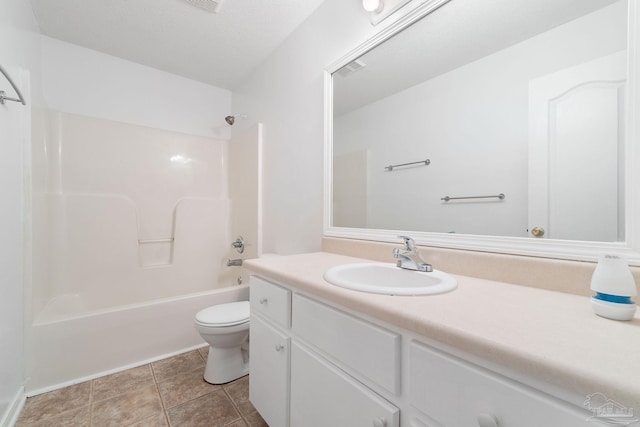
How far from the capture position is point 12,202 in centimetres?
136

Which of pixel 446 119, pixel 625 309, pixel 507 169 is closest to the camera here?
pixel 625 309

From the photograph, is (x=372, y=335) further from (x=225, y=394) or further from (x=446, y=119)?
(x=225, y=394)

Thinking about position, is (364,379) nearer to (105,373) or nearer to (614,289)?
(614,289)

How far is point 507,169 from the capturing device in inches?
36.1

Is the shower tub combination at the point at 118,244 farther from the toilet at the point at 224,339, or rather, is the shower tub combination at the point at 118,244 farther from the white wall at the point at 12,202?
the toilet at the point at 224,339

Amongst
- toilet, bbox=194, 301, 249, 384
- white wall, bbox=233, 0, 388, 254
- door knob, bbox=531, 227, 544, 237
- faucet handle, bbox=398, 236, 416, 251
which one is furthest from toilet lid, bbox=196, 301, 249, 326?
door knob, bbox=531, 227, 544, 237

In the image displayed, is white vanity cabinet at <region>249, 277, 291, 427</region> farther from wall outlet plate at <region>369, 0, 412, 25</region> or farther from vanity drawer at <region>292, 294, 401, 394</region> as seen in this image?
wall outlet plate at <region>369, 0, 412, 25</region>

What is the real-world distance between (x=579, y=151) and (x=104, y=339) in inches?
101

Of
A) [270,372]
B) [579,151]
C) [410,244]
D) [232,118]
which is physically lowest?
[270,372]

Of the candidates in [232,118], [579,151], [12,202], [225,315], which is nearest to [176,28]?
[232,118]

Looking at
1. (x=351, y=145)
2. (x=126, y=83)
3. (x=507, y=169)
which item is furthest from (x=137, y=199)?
(x=507, y=169)

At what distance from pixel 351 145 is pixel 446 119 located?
21.3 inches

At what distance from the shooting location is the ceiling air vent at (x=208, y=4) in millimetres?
1616

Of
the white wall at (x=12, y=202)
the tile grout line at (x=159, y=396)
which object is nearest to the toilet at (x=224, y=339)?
the tile grout line at (x=159, y=396)
